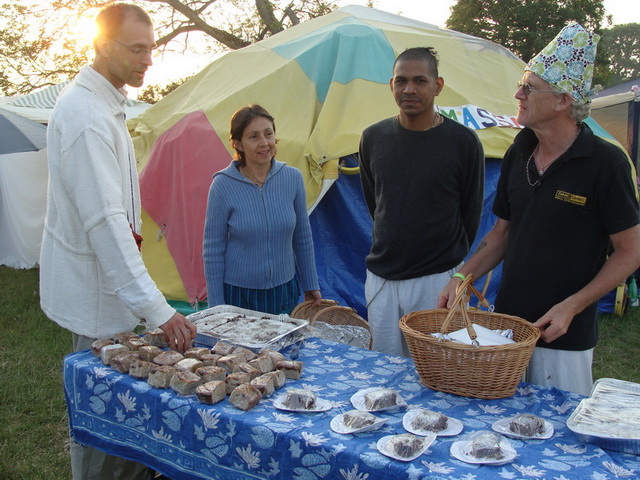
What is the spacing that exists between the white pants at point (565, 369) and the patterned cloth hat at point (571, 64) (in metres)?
0.90

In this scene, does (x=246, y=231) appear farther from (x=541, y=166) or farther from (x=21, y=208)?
(x=21, y=208)

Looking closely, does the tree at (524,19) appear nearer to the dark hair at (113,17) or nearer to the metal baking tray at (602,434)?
the dark hair at (113,17)

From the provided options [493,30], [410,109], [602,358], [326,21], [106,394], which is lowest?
[602,358]

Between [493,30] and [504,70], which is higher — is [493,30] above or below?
above

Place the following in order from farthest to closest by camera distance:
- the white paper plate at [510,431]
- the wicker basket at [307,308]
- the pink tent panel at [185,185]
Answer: the pink tent panel at [185,185] → the wicker basket at [307,308] → the white paper plate at [510,431]

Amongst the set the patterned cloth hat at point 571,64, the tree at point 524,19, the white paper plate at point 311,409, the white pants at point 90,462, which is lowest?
the white pants at point 90,462

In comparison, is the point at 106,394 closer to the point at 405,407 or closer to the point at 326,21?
the point at 405,407

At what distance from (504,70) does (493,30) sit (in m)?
17.7

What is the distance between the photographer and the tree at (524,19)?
20.9 m

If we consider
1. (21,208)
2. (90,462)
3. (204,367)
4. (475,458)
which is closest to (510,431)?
(475,458)

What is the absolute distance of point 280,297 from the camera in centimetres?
304

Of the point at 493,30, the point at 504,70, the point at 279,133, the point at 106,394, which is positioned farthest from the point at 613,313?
the point at 493,30

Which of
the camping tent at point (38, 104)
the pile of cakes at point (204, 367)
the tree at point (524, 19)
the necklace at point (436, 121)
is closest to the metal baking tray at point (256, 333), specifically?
the pile of cakes at point (204, 367)

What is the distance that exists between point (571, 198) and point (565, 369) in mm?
620
